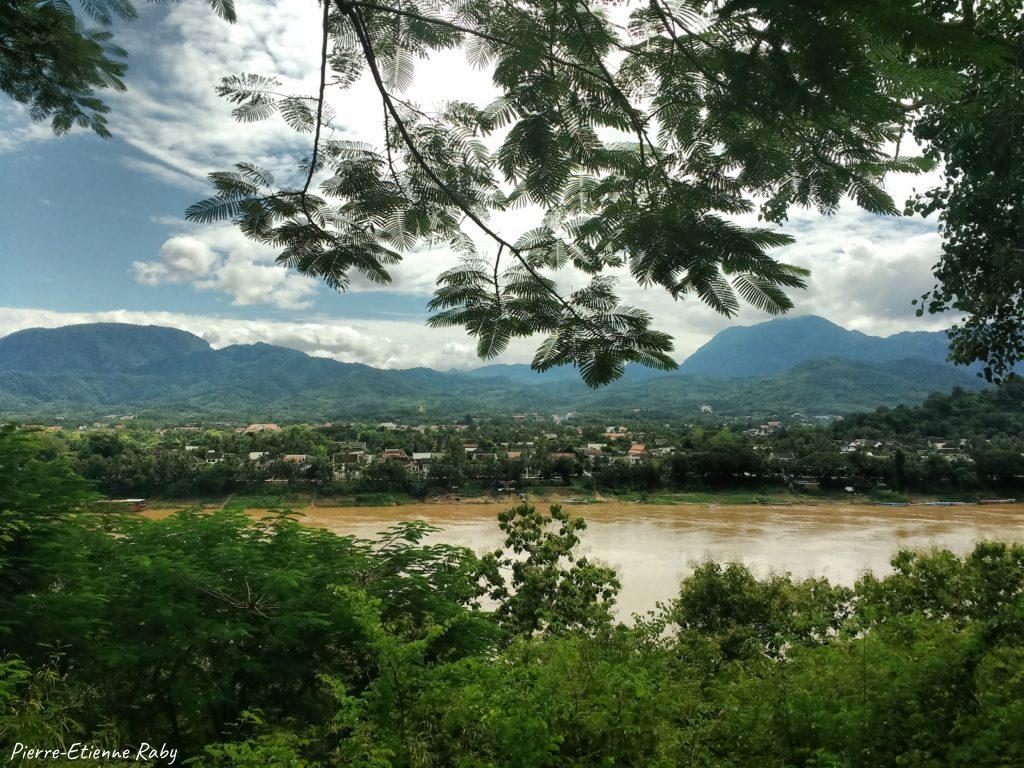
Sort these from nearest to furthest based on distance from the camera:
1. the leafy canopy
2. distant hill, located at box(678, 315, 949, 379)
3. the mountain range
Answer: the leafy canopy
the mountain range
distant hill, located at box(678, 315, 949, 379)

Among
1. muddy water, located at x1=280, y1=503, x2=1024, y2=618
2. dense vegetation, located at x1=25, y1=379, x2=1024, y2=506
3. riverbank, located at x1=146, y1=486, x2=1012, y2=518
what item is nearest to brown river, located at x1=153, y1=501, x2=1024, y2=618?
muddy water, located at x1=280, y1=503, x2=1024, y2=618

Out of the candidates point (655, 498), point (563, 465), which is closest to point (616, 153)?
point (563, 465)

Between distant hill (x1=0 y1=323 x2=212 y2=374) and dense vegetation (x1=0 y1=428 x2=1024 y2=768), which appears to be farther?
distant hill (x1=0 y1=323 x2=212 y2=374)

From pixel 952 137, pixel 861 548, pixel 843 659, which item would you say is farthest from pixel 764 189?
pixel 861 548

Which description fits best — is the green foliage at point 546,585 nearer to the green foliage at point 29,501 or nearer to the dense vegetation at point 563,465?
the green foliage at point 29,501

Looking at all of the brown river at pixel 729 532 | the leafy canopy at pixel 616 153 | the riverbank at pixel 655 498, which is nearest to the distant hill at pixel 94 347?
the riverbank at pixel 655 498

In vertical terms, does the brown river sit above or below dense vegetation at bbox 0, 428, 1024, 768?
below

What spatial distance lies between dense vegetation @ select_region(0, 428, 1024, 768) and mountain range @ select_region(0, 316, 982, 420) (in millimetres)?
51905

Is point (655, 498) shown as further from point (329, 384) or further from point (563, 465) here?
point (329, 384)

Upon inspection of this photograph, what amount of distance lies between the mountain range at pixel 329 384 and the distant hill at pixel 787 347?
1.11 m

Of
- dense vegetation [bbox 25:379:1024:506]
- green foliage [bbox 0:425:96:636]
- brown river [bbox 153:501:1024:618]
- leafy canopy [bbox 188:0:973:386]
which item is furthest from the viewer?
dense vegetation [bbox 25:379:1024:506]

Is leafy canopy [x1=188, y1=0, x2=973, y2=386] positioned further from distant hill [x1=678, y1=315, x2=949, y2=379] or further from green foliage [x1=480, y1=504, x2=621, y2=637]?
distant hill [x1=678, y1=315, x2=949, y2=379]

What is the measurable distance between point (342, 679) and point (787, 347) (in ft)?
525

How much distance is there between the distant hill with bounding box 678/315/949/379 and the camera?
12838 cm
